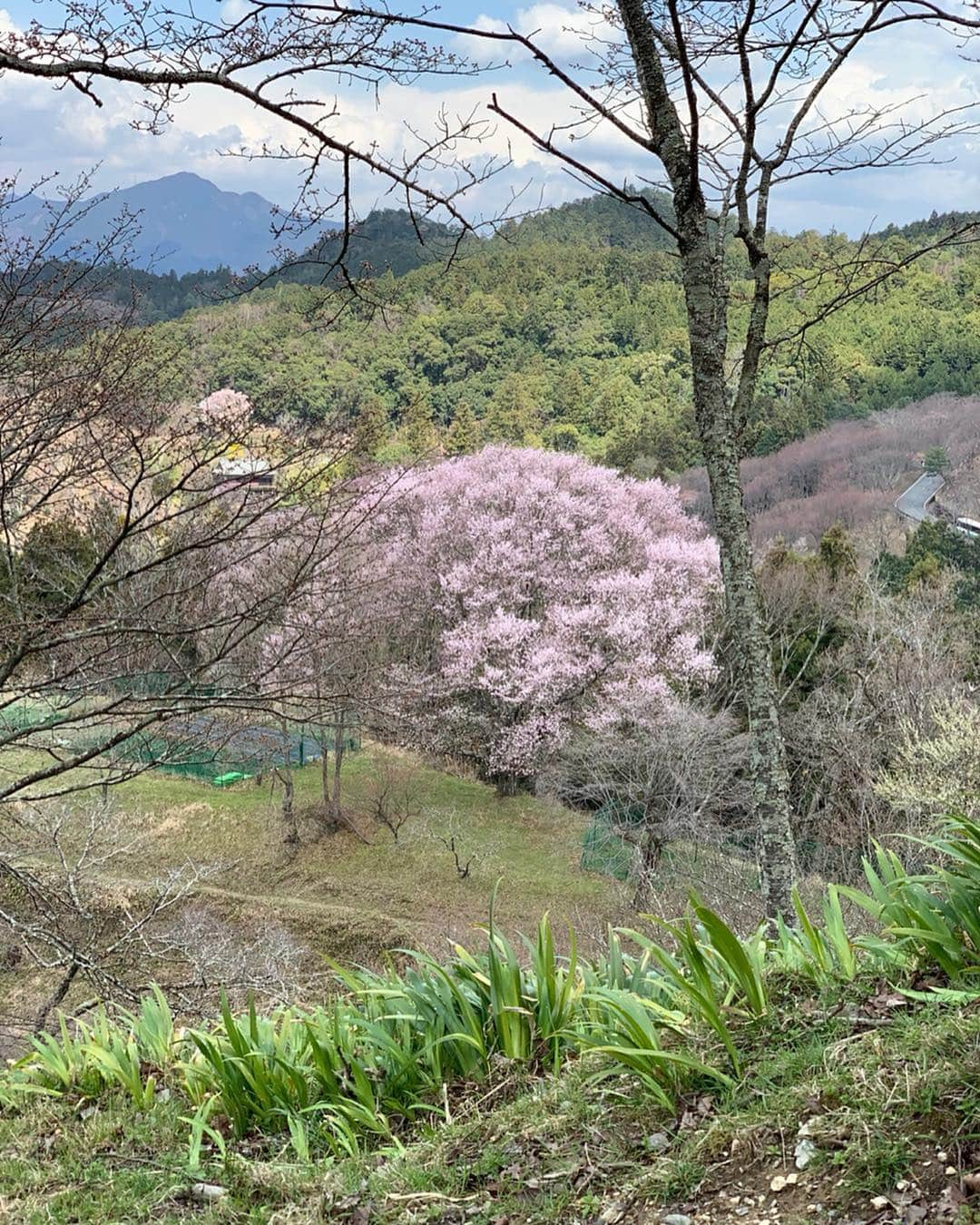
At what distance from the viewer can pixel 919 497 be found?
95.0ft

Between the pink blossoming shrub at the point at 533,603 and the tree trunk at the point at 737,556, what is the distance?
34.8 ft

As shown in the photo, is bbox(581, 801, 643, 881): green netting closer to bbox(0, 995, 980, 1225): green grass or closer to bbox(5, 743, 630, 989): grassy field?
bbox(5, 743, 630, 989): grassy field

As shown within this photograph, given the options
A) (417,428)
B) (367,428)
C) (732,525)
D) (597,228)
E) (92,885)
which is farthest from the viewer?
(597,228)

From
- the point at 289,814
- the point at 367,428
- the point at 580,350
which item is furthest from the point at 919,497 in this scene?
the point at 367,428

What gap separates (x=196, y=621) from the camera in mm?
4820

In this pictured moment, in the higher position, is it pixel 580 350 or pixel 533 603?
pixel 580 350

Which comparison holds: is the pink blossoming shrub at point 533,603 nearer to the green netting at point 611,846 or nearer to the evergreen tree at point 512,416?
the green netting at point 611,846

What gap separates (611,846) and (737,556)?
10.1m

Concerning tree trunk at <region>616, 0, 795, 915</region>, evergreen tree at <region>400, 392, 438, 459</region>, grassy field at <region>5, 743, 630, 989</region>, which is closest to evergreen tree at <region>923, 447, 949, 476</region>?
evergreen tree at <region>400, 392, 438, 459</region>

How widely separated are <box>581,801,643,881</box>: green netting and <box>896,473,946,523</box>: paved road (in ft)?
59.5

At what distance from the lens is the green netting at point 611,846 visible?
1252cm

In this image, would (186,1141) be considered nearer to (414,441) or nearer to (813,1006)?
(813,1006)

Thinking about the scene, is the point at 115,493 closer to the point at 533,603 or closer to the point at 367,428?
the point at 367,428

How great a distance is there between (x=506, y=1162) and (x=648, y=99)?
371 cm
